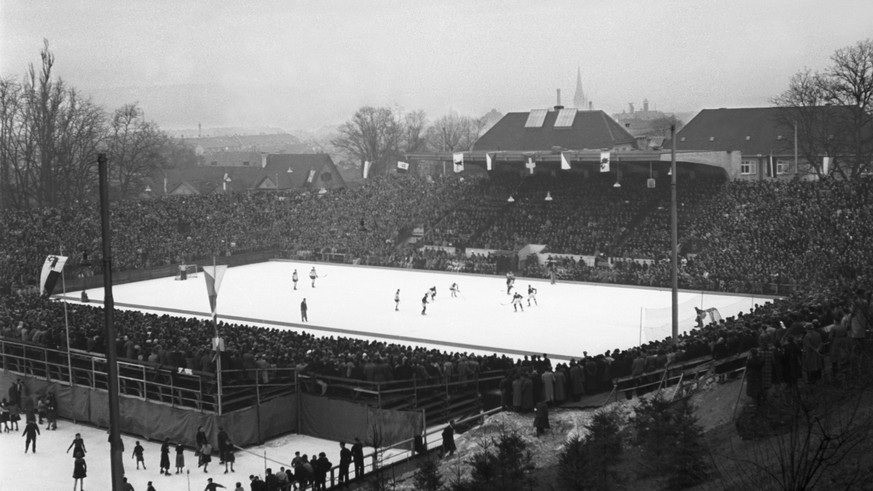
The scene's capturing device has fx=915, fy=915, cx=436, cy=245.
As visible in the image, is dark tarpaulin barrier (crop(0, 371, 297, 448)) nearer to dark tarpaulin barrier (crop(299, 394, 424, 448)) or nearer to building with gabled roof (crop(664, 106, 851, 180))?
dark tarpaulin barrier (crop(299, 394, 424, 448))

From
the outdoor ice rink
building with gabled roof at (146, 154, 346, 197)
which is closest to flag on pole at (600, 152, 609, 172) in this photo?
the outdoor ice rink

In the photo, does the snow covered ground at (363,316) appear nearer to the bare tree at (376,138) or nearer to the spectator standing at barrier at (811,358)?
the spectator standing at barrier at (811,358)

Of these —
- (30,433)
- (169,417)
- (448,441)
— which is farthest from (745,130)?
(30,433)

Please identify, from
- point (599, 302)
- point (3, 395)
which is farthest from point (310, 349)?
point (599, 302)

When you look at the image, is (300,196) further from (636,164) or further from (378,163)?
(378,163)

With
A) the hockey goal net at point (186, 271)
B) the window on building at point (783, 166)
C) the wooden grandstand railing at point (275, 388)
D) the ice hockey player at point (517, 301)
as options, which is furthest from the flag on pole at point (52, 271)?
the window on building at point (783, 166)
